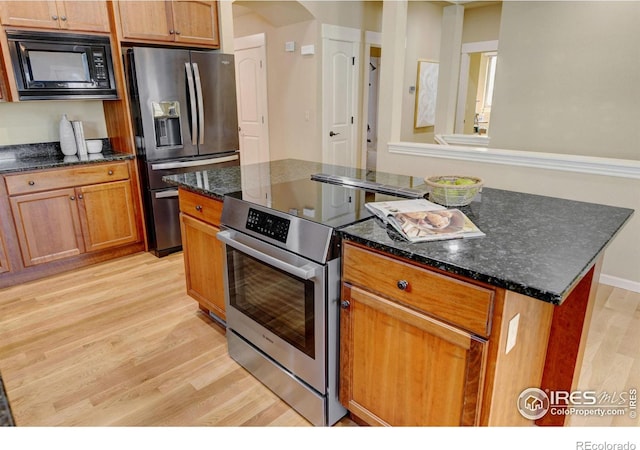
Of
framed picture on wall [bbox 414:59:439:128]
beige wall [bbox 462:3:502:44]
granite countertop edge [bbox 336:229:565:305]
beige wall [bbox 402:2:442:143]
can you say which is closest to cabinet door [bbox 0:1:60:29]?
granite countertop edge [bbox 336:229:565:305]

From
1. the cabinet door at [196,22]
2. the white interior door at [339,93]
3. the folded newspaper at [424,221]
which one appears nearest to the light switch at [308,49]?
the white interior door at [339,93]

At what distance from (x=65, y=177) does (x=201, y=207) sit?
1.57 metres

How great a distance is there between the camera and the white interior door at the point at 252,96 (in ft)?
18.3

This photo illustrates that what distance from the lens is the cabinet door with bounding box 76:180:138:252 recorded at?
10.8 feet

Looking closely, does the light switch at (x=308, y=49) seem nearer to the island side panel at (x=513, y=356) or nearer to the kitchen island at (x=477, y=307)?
the kitchen island at (x=477, y=307)

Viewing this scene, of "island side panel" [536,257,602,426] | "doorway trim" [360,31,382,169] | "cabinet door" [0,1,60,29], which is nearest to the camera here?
"island side panel" [536,257,602,426]

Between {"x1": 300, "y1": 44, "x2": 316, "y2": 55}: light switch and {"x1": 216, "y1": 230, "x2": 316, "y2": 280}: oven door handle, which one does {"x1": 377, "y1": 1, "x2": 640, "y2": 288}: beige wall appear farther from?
{"x1": 216, "y1": 230, "x2": 316, "y2": 280}: oven door handle

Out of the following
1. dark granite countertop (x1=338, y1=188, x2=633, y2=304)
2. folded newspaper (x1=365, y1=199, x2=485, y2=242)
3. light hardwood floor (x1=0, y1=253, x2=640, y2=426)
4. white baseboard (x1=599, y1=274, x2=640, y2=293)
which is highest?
folded newspaper (x1=365, y1=199, x2=485, y2=242)

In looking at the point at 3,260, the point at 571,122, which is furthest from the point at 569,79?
the point at 3,260

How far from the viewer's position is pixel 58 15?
117 inches

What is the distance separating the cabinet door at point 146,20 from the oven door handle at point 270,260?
2249mm

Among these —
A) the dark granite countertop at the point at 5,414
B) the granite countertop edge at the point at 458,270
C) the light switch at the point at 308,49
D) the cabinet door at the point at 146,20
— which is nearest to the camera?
the dark granite countertop at the point at 5,414

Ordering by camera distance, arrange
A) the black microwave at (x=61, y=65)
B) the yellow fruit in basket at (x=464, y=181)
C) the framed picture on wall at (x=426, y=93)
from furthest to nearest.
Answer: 1. the framed picture on wall at (x=426, y=93)
2. the black microwave at (x=61, y=65)
3. the yellow fruit in basket at (x=464, y=181)

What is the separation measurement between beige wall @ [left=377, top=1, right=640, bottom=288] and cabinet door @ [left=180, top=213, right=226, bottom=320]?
225 centimetres
